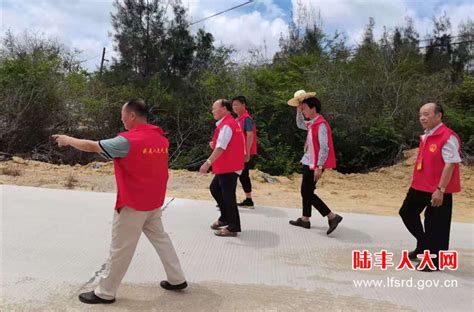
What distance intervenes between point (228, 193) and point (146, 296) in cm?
186

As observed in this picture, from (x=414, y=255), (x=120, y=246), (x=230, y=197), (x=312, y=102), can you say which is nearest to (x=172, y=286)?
(x=120, y=246)

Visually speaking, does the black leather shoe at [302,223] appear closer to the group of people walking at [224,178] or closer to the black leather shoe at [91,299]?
the group of people walking at [224,178]

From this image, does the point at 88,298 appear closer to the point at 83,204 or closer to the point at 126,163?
the point at 126,163

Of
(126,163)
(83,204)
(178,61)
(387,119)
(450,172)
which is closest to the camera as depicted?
(126,163)

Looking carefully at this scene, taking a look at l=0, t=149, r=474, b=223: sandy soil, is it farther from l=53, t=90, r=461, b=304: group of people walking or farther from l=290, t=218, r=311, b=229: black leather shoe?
l=53, t=90, r=461, b=304: group of people walking

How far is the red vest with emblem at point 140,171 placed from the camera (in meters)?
3.14

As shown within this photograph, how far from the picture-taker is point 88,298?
3.23 metres

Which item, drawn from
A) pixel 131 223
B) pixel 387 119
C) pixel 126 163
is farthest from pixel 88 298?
pixel 387 119

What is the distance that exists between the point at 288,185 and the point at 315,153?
17.2 ft

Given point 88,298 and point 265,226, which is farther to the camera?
point 265,226

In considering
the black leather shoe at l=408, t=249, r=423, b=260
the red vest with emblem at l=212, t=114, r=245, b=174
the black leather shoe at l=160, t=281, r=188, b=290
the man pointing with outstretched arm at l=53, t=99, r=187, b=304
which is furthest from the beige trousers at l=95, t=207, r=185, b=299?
the black leather shoe at l=408, t=249, r=423, b=260

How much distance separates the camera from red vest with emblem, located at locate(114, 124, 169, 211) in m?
3.14

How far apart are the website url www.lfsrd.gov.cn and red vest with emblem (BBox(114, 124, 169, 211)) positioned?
6.35ft

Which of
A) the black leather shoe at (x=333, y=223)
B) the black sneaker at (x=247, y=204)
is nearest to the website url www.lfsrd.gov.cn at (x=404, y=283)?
the black leather shoe at (x=333, y=223)
